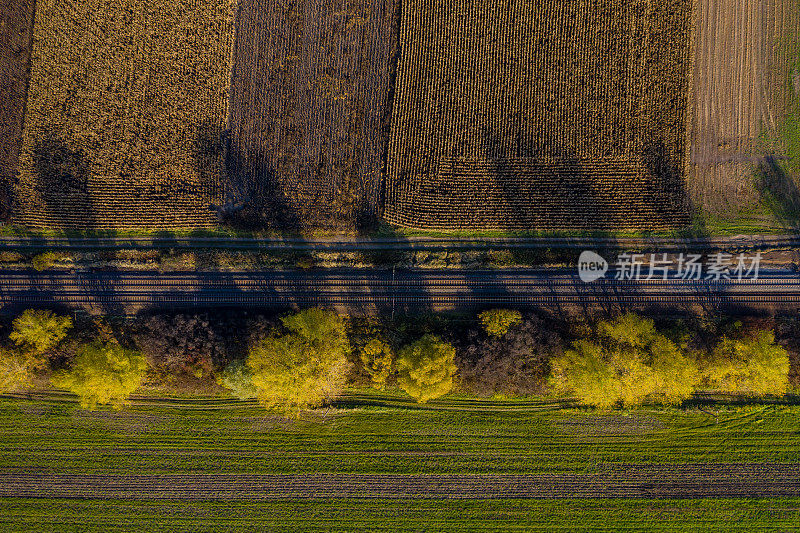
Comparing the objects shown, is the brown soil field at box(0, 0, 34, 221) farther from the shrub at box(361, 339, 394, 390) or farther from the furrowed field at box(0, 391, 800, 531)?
the shrub at box(361, 339, 394, 390)

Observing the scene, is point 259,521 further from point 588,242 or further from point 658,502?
point 588,242

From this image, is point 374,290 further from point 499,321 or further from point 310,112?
point 310,112

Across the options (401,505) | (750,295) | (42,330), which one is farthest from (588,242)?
(42,330)

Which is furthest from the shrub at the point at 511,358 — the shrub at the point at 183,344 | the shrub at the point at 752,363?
the shrub at the point at 183,344

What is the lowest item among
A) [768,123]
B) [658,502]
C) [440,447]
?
[658,502]

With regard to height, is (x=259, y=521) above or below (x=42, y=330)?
below

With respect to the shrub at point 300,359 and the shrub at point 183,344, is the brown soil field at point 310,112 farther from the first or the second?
the shrub at point 183,344

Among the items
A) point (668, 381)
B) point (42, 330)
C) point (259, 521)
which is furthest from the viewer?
point (259, 521)
